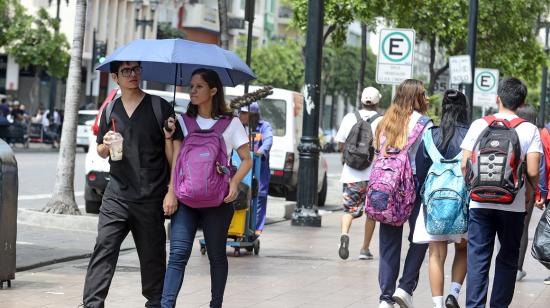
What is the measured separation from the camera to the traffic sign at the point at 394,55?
63.4ft

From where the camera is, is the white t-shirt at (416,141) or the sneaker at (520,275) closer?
the white t-shirt at (416,141)

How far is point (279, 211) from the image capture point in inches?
809

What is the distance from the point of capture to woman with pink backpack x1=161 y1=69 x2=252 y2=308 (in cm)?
832

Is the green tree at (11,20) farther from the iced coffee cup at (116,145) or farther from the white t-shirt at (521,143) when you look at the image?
the iced coffee cup at (116,145)

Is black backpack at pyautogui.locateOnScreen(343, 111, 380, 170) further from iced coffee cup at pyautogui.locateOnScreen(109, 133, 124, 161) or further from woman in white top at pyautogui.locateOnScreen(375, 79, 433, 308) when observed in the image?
iced coffee cup at pyautogui.locateOnScreen(109, 133, 124, 161)

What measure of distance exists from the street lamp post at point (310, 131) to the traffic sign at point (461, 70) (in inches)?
305

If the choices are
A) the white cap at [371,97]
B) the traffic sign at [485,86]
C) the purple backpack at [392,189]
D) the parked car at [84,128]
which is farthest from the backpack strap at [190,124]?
the parked car at [84,128]

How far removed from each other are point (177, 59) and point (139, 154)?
86 cm

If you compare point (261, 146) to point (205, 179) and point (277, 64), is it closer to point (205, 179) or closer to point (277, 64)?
point (205, 179)

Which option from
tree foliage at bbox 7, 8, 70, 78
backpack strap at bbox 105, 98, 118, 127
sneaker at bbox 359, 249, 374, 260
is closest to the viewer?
backpack strap at bbox 105, 98, 118, 127

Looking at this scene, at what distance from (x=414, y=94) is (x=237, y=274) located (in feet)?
9.81

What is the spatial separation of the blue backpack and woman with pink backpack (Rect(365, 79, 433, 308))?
10.6 inches

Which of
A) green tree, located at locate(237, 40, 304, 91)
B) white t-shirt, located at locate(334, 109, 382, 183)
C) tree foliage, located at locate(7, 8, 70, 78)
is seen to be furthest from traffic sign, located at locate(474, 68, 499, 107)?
green tree, located at locate(237, 40, 304, 91)

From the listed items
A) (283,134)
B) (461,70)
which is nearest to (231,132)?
(283,134)
